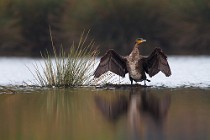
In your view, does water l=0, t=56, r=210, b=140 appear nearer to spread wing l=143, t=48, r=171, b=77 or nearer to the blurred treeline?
spread wing l=143, t=48, r=171, b=77

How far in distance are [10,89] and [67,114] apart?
478cm

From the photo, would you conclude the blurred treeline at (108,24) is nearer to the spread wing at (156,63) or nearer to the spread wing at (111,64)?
the spread wing at (111,64)

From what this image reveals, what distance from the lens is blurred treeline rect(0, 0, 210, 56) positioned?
33938 millimetres

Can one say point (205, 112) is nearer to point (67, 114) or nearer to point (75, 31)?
point (67, 114)

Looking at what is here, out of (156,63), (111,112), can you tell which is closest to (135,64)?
(156,63)

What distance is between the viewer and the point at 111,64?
2034 cm

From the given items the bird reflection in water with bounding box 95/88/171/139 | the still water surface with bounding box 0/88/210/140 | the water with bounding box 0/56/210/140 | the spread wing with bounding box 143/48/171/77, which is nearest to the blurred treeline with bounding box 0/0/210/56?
the water with bounding box 0/56/210/140

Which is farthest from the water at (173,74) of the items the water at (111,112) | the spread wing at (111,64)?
the spread wing at (111,64)

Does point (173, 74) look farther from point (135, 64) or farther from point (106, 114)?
point (106, 114)

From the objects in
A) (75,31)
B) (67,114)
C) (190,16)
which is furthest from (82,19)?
(67,114)

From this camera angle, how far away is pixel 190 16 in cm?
3525

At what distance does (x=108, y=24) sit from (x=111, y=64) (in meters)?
14.9

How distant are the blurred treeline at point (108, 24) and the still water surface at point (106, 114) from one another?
1353 centimetres

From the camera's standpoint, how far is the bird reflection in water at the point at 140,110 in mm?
13784
